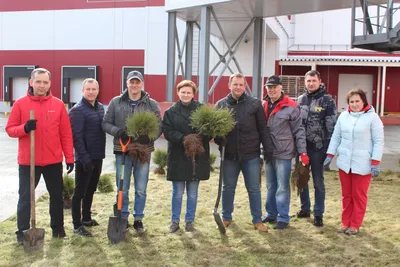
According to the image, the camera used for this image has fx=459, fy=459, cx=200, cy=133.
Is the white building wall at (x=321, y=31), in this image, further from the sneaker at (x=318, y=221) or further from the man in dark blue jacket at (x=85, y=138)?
the man in dark blue jacket at (x=85, y=138)

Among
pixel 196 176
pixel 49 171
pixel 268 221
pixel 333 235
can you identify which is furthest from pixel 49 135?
pixel 333 235

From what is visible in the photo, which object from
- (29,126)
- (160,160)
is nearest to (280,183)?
(29,126)

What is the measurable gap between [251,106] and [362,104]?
124 centimetres

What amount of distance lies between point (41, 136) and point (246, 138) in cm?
220

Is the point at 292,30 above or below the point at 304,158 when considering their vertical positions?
above

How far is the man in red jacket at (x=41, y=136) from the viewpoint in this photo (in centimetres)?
462

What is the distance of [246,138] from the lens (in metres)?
5.20

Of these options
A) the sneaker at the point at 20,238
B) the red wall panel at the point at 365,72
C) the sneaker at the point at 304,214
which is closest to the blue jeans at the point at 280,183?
the sneaker at the point at 304,214

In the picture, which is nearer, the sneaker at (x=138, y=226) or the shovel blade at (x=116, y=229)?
the shovel blade at (x=116, y=229)

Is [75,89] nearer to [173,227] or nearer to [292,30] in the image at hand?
[292,30]

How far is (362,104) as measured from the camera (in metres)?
5.15

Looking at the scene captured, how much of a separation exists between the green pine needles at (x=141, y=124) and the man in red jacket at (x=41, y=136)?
2.13ft

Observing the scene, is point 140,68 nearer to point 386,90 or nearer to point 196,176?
point 386,90

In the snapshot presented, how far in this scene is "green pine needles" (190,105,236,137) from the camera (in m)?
4.91
